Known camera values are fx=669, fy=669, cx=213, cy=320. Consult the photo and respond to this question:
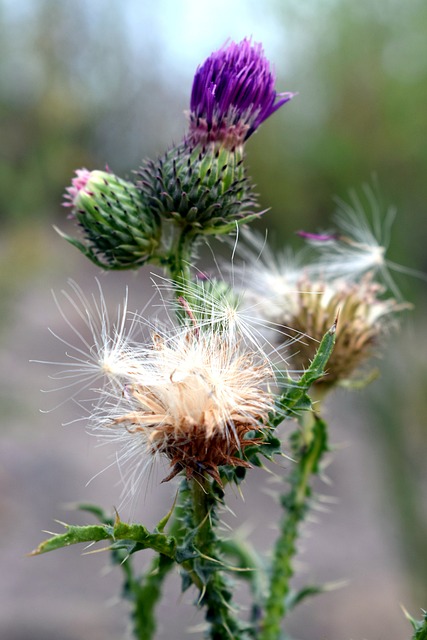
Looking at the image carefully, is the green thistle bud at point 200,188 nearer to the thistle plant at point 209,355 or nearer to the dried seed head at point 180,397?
the thistle plant at point 209,355

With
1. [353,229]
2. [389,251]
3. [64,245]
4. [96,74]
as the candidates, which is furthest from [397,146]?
[353,229]

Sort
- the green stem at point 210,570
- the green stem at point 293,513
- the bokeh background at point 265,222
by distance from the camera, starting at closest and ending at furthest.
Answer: the green stem at point 210,570 < the green stem at point 293,513 < the bokeh background at point 265,222

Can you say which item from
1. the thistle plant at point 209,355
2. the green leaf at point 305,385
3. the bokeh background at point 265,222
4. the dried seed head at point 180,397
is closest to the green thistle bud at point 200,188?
the thistle plant at point 209,355

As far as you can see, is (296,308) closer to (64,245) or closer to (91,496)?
(91,496)

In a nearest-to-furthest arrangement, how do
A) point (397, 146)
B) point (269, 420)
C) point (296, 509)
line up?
point (269, 420) → point (296, 509) → point (397, 146)

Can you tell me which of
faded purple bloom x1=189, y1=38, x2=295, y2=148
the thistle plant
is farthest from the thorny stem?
faded purple bloom x1=189, y1=38, x2=295, y2=148

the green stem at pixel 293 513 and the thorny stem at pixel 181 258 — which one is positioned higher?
the thorny stem at pixel 181 258

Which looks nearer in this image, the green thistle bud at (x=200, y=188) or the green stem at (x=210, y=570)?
the green stem at (x=210, y=570)
